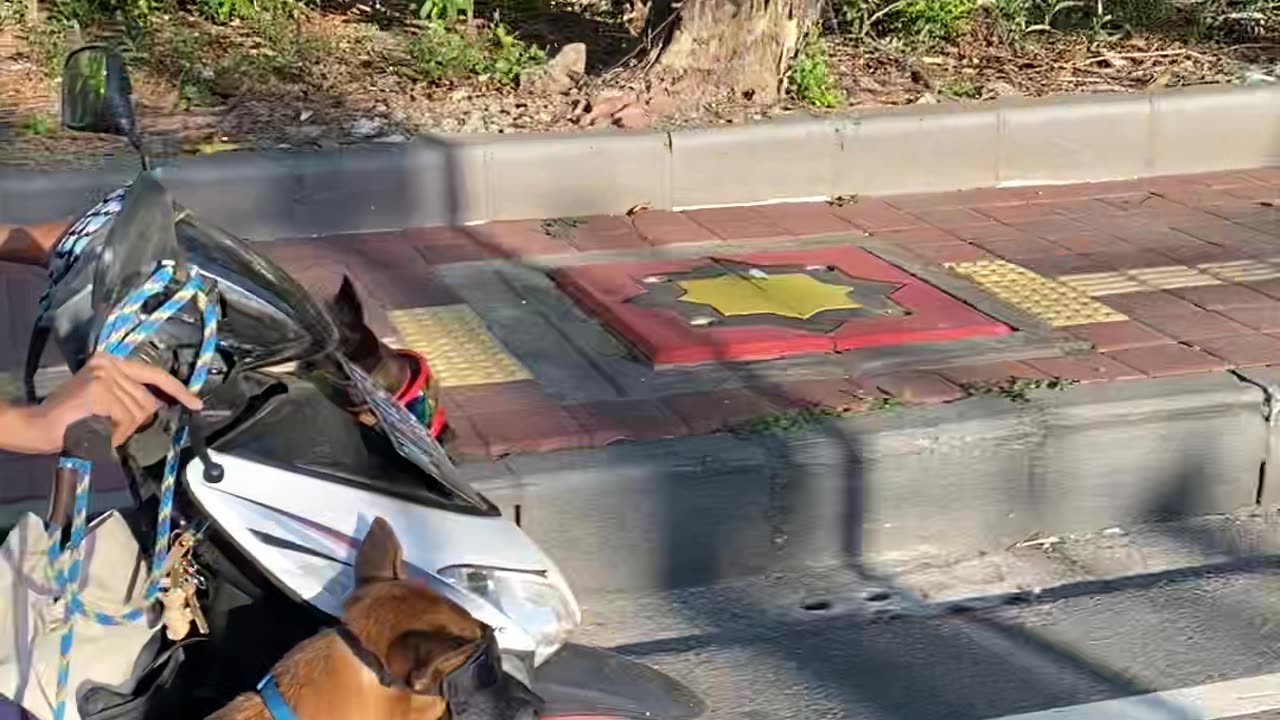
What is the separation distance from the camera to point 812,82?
24.1 feet

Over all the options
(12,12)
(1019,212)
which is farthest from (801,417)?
(12,12)

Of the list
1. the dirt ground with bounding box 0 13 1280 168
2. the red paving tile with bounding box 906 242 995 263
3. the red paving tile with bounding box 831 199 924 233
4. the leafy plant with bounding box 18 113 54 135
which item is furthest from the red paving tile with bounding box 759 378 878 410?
the leafy plant with bounding box 18 113 54 135

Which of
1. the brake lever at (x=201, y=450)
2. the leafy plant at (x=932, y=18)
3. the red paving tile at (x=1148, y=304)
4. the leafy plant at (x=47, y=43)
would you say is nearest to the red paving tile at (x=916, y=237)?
the red paving tile at (x=1148, y=304)

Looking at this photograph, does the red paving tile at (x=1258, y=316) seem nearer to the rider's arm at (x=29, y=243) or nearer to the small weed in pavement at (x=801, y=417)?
the small weed in pavement at (x=801, y=417)

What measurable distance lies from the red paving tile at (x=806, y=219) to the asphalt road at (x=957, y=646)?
2371 millimetres

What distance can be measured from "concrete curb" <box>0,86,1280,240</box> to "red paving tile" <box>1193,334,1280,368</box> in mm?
2070

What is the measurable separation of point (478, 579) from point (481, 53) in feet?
19.3

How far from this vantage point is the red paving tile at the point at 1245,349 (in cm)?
496

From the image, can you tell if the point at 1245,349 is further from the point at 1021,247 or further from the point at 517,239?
the point at 517,239

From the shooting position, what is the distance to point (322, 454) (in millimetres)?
2312

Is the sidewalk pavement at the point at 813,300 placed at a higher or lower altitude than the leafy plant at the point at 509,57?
lower

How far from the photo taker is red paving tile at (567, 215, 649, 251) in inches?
246

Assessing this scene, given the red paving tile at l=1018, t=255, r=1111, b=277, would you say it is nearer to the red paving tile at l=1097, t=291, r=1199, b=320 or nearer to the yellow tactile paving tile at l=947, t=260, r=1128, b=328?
the yellow tactile paving tile at l=947, t=260, r=1128, b=328

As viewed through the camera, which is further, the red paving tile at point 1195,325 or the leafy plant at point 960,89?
the leafy plant at point 960,89
